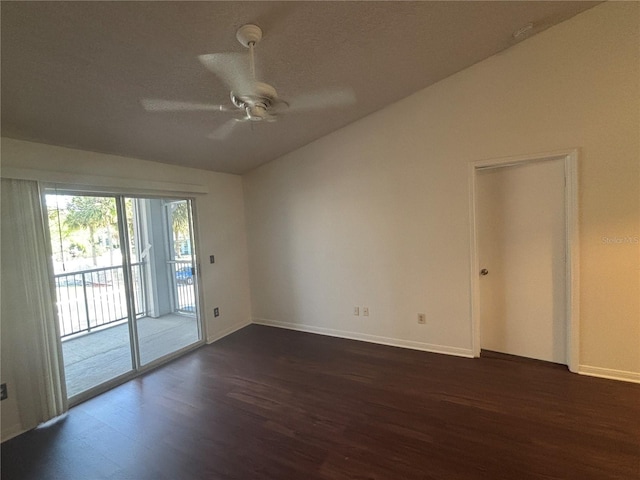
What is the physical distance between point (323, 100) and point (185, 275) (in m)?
2.92

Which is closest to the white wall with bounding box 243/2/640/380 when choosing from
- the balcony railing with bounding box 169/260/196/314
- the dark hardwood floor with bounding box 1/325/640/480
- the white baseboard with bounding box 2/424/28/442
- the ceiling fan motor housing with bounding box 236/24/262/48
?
the dark hardwood floor with bounding box 1/325/640/480

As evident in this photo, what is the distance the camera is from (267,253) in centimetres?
440

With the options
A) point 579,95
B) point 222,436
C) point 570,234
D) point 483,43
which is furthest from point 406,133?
point 222,436

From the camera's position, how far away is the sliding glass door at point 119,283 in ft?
9.28

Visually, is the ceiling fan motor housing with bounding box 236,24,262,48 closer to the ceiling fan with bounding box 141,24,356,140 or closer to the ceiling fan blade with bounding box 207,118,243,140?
the ceiling fan with bounding box 141,24,356,140

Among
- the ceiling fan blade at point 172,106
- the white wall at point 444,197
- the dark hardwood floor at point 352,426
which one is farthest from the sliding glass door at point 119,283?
the ceiling fan blade at point 172,106

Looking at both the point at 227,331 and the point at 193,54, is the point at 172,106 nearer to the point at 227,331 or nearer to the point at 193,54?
the point at 193,54

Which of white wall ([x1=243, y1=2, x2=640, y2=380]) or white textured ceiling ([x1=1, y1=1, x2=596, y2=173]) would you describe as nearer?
white textured ceiling ([x1=1, y1=1, x2=596, y2=173])

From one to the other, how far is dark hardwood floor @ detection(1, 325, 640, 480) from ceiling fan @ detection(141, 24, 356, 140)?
7.32ft

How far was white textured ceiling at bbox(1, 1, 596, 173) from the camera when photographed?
1.51 m

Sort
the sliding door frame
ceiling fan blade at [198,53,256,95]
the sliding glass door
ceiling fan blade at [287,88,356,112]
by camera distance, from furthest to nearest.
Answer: the sliding glass door
ceiling fan blade at [287,88,356,112]
the sliding door frame
ceiling fan blade at [198,53,256,95]

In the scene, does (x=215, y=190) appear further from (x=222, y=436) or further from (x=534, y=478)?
(x=534, y=478)

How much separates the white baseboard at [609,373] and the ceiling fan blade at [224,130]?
4.01 metres

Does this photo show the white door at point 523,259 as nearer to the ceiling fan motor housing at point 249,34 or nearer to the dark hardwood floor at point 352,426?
the dark hardwood floor at point 352,426
